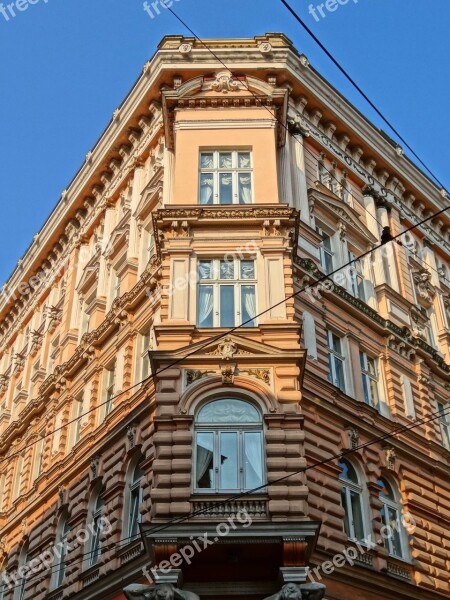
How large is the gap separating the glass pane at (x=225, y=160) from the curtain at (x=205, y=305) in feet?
18.4

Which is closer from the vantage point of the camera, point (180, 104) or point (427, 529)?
point (427, 529)

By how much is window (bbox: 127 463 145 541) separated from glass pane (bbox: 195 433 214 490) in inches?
109

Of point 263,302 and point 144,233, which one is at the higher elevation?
point 144,233

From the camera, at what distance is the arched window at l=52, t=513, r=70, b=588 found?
23.4 metres

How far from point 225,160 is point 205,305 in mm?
6596

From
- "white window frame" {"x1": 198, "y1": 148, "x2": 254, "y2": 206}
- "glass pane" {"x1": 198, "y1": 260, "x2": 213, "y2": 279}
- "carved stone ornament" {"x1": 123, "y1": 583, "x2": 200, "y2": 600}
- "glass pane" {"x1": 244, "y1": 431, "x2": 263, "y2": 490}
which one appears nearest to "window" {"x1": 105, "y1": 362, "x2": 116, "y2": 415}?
"glass pane" {"x1": 198, "y1": 260, "x2": 213, "y2": 279}

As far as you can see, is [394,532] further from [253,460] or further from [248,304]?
[248,304]

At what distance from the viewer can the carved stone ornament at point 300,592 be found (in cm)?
1593

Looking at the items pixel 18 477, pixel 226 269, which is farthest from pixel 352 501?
pixel 18 477

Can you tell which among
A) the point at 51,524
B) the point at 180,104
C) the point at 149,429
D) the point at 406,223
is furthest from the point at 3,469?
the point at 406,223

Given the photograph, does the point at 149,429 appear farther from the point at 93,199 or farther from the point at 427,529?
the point at 93,199

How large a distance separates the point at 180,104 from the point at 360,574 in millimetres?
16744

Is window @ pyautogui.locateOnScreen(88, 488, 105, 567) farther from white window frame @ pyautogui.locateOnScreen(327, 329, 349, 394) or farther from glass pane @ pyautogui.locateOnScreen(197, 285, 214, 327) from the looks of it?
white window frame @ pyautogui.locateOnScreen(327, 329, 349, 394)

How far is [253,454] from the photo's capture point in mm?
18391
